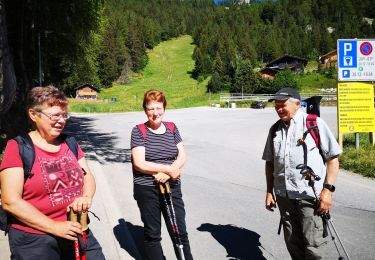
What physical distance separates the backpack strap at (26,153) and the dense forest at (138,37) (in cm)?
575

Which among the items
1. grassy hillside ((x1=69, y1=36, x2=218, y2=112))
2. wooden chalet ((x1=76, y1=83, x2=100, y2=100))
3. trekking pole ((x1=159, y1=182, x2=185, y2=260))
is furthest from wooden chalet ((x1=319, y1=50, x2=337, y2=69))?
trekking pole ((x1=159, y1=182, x2=185, y2=260))

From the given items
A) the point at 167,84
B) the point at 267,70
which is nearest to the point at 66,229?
the point at 267,70

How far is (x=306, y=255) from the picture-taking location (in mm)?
3496

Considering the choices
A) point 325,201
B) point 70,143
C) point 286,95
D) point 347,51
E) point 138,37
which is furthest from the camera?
point 138,37

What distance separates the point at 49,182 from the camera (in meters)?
2.47

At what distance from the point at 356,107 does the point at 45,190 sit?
10.4 metres

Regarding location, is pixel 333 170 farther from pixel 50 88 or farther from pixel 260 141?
pixel 260 141

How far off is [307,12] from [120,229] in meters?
187

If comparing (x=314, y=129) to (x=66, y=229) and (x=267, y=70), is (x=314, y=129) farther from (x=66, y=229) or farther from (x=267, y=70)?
(x=267, y=70)

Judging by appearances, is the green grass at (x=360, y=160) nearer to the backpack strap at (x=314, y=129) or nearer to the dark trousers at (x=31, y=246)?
the backpack strap at (x=314, y=129)

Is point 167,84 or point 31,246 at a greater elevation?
point 167,84

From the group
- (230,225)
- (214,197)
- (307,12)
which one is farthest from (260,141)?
(307,12)

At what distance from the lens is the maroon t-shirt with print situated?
2.42 m

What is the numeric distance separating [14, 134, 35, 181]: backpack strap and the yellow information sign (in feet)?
32.9
